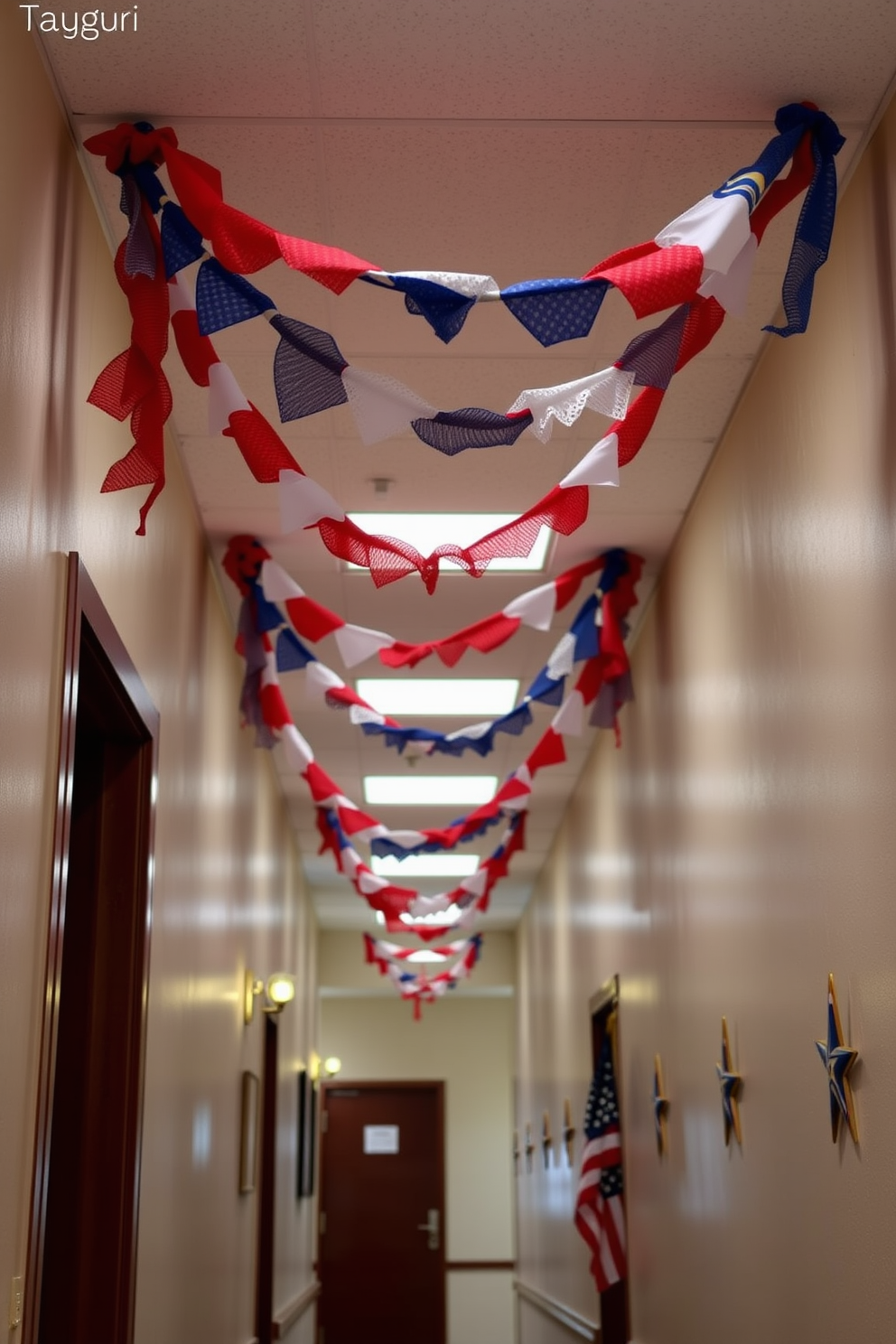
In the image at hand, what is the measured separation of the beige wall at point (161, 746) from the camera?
7.10ft

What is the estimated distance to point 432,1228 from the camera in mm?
12086

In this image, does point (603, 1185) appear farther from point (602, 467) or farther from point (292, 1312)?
point (602, 467)

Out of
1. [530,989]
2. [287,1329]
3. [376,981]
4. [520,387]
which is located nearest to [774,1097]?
[520,387]

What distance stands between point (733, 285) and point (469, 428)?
48 centimetres

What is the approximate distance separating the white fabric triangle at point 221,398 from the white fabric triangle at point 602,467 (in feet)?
2.07

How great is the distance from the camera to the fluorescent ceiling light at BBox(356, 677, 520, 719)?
5906mm

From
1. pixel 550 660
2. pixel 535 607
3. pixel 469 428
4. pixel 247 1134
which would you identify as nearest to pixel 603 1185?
pixel 247 1134

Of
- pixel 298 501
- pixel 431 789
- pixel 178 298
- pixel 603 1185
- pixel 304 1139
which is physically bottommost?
pixel 603 1185

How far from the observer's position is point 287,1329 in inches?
299

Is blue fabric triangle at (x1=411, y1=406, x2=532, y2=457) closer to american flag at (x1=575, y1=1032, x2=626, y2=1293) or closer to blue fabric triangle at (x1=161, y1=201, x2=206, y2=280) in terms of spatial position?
blue fabric triangle at (x1=161, y1=201, x2=206, y2=280)

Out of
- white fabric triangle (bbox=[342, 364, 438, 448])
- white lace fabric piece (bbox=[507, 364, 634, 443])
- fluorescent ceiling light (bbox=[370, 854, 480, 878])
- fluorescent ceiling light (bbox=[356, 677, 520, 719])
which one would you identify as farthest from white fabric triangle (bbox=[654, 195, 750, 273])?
fluorescent ceiling light (bbox=[370, 854, 480, 878])

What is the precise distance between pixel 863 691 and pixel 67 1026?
1857 mm

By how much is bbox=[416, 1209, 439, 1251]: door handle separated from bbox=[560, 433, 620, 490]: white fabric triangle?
Result: 35.4 feet

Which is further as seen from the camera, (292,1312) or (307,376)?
(292,1312)
